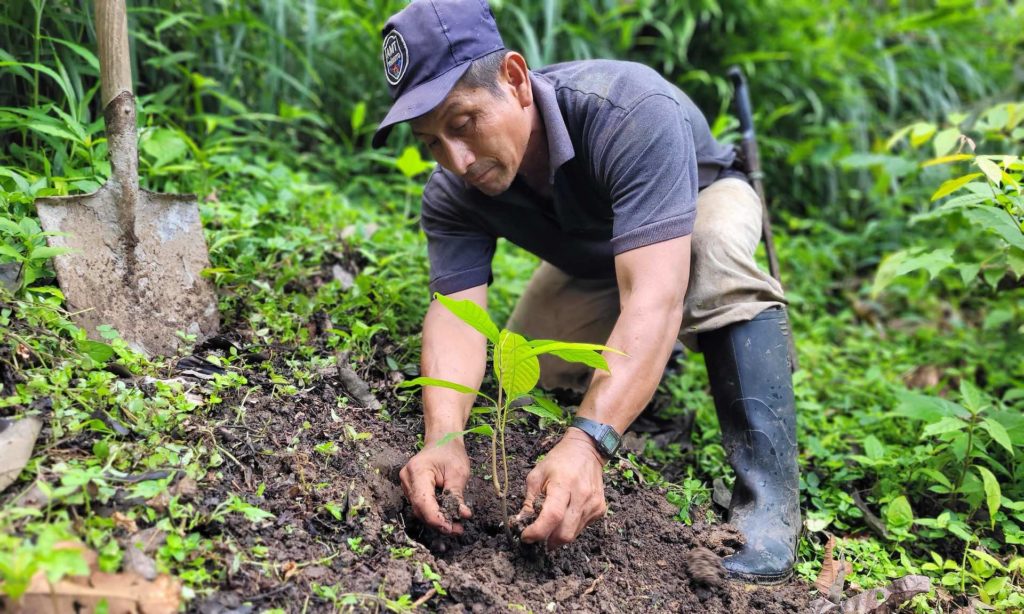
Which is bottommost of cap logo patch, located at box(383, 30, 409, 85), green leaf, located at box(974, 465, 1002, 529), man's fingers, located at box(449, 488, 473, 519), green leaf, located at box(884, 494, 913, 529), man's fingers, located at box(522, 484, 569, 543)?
green leaf, located at box(884, 494, 913, 529)

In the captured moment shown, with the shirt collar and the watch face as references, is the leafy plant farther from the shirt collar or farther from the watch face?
the shirt collar

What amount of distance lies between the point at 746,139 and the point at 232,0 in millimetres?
2337

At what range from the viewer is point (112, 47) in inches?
83.4

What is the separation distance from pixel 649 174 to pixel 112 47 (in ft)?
4.77

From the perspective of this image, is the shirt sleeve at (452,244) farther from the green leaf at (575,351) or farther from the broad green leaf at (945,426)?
the broad green leaf at (945,426)

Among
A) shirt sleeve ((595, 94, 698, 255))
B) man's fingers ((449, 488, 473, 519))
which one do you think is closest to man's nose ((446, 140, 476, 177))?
shirt sleeve ((595, 94, 698, 255))

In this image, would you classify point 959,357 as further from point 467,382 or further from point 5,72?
point 5,72

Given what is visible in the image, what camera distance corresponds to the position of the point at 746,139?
299 cm

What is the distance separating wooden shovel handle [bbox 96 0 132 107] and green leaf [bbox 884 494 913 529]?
238 centimetres

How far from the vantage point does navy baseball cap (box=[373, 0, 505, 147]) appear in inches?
76.6

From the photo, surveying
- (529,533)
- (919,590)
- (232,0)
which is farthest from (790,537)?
(232,0)

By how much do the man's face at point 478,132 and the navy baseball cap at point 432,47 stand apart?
5 centimetres

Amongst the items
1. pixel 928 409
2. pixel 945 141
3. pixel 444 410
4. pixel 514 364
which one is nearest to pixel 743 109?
pixel 945 141

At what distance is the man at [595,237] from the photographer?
73.9 inches
